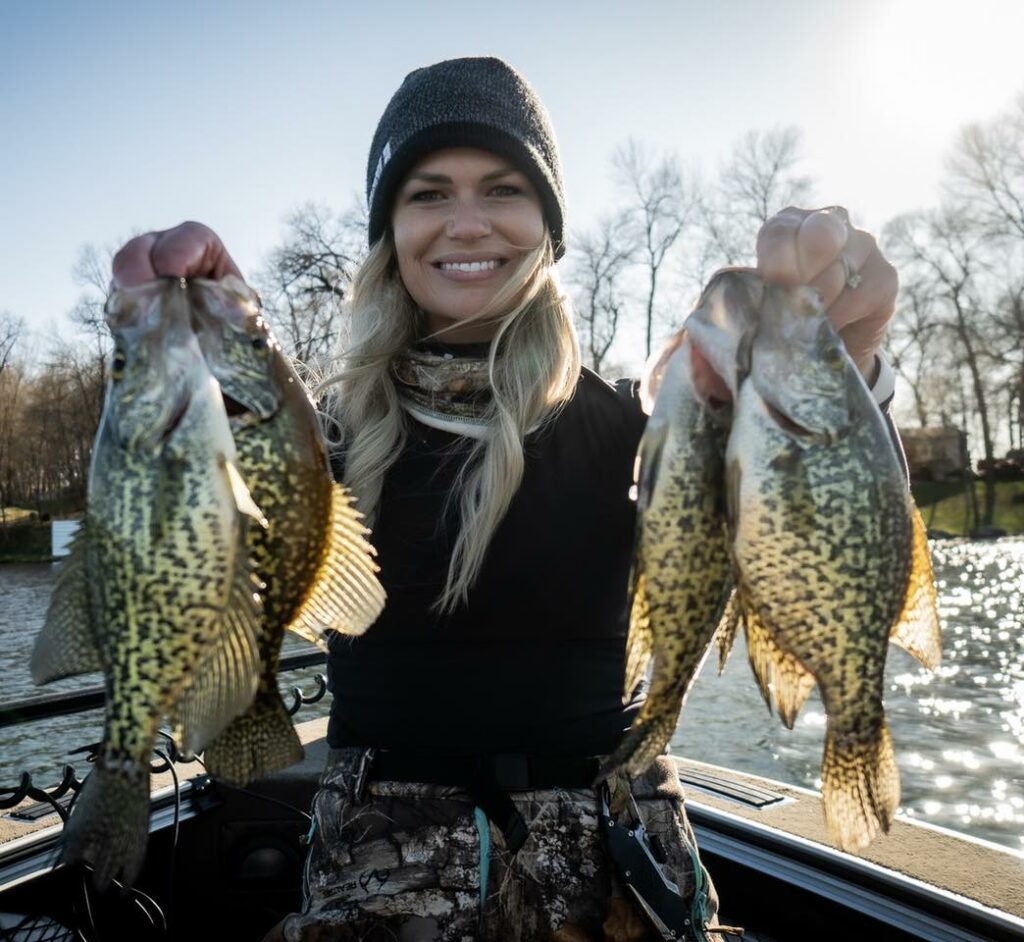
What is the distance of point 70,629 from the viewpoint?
78.0 inches

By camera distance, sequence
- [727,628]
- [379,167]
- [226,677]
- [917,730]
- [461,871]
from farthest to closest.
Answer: [917,730]
[379,167]
[461,871]
[727,628]
[226,677]

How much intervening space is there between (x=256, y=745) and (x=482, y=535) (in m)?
1.01

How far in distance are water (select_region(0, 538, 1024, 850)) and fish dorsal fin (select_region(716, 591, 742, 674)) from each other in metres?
5.05

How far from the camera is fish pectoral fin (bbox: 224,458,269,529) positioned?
189 centimetres

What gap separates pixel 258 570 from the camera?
201 cm

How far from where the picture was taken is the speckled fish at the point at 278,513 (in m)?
1.99

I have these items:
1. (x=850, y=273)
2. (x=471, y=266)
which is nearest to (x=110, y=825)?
(x=850, y=273)

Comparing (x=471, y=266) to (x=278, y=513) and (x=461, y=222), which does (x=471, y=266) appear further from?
(x=278, y=513)

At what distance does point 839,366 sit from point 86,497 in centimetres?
173

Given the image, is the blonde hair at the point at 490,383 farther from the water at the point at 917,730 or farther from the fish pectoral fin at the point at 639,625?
the water at the point at 917,730

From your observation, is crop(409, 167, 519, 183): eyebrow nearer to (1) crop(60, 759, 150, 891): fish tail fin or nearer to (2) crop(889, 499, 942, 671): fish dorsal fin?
(2) crop(889, 499, 942, 671): fish dorsal fin

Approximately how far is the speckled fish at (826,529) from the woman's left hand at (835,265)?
64 mm

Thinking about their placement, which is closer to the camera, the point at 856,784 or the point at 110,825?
the point at 110,825

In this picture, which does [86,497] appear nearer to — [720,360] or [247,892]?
[720,360]
